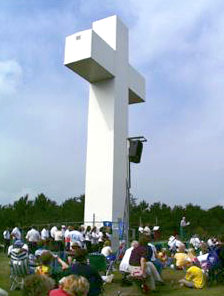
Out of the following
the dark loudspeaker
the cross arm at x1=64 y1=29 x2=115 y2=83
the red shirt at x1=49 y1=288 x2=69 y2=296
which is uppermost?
the cross arm at x1=64 y1=29 x2=115 y2=83

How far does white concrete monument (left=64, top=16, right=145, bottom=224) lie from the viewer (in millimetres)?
18109

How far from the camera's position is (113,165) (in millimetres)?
18500

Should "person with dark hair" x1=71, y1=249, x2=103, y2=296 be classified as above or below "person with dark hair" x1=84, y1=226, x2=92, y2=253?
below

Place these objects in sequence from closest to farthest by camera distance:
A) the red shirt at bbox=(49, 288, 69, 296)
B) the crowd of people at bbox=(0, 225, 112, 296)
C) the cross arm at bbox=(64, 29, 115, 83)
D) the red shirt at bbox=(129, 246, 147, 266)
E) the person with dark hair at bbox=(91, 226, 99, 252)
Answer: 1. the crowd of people at bbox=(0, 225, 112, 296)
2. the red shirt at bbox=(49, 288, 69, 296)
3. the red shirt at bbox=(129, 246, 147, 266)
4. the person with dark hair at bbox=(91, 226, 99, 252)
5. the cross arm at bbox=(64, 29, 115, 83)

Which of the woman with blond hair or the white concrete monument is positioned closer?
the woman with blond hair

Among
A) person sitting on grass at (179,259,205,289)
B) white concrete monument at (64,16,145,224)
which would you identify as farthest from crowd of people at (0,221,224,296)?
white concrete monument at (64,16,145,224)

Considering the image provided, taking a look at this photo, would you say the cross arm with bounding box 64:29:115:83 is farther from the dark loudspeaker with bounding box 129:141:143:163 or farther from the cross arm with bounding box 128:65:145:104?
the dark loudspeaker with bounding box 129:141:143:163

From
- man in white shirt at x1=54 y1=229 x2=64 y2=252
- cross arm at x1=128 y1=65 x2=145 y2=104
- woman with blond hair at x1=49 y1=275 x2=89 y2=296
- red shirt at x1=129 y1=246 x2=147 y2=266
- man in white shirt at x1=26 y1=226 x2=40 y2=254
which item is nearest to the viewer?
woman with blond hair at x1=49 y1=275 x2=89 y2=296

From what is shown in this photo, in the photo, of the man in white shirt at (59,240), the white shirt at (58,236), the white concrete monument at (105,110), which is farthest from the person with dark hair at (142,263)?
the white concrete monument at (105,110)

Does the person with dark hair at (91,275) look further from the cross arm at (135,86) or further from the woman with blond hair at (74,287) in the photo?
the cross arm at (135,86)

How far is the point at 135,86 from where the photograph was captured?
2148cm

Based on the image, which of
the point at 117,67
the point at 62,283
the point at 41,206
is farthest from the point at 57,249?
the point at 41,206

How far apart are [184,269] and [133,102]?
39.3 ft

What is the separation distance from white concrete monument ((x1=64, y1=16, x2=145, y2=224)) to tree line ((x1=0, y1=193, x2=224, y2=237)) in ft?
84.0
